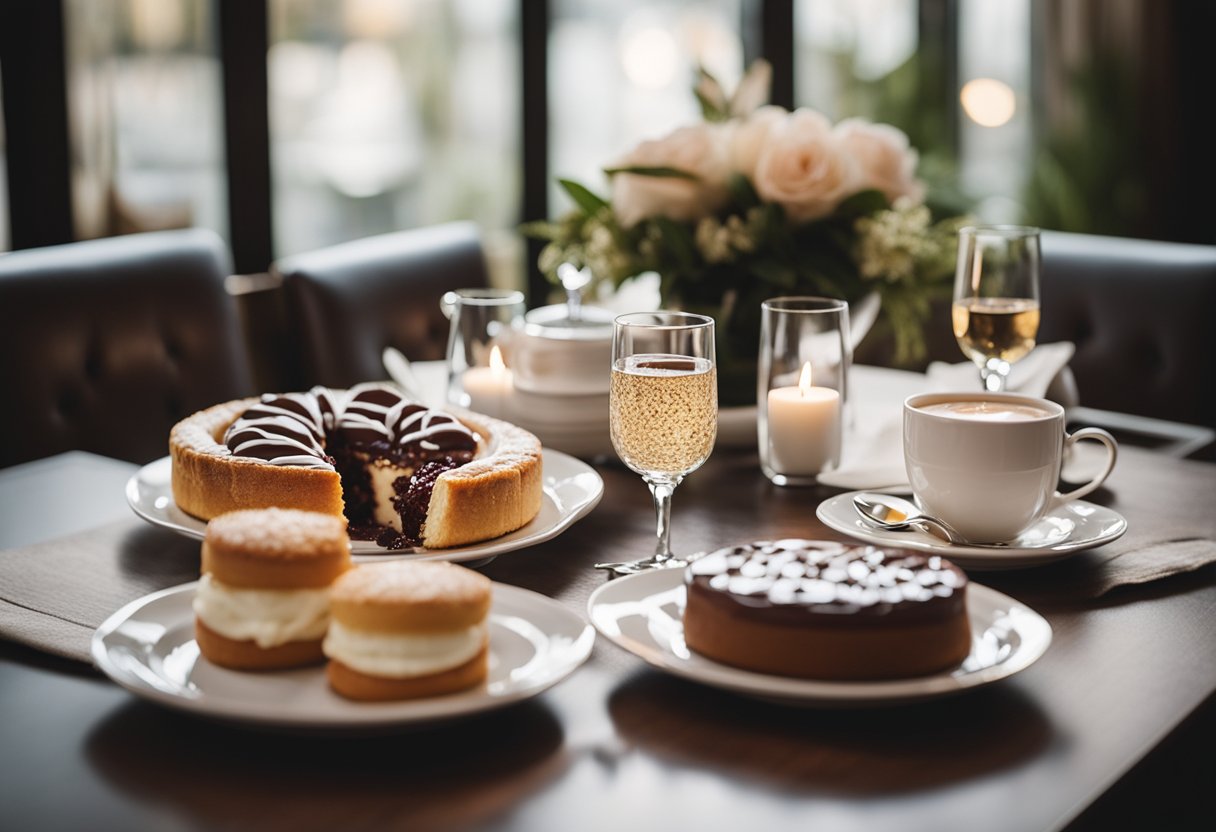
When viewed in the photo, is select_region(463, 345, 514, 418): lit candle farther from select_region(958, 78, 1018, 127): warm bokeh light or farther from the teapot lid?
select_region(958, 78, 1018, 127): warm bokeh light

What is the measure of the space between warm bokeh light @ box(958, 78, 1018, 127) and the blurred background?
0.04 feet

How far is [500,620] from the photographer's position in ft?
3.36

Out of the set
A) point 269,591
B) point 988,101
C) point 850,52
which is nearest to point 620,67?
point 850,52

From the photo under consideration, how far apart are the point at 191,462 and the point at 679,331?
0.52m

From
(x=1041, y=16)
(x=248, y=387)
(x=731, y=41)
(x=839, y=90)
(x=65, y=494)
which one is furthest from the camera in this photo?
(x=1041, y=16)

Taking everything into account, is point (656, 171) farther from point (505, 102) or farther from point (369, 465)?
point (505, 102)

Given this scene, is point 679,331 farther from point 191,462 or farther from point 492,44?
point 492,44

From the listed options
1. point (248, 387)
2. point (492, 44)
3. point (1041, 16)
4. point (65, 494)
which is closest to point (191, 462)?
point (65, 494)

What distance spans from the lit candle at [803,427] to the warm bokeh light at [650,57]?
344cm

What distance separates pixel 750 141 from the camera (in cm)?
187

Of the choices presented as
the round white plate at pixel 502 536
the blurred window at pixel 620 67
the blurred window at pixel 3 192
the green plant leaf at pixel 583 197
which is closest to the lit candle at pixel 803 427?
the round white plate at pixel 502 536

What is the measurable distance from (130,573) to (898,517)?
762mm

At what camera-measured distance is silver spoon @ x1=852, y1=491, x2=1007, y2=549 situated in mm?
1279

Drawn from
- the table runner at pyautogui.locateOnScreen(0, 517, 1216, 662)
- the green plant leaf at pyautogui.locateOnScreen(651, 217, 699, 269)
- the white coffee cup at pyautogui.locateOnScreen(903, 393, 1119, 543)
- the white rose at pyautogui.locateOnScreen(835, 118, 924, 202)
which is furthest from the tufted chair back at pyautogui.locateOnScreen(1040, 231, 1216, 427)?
the white coffee cup at pyautogui.locateOnScreen(903, 393, 1119, 543)
